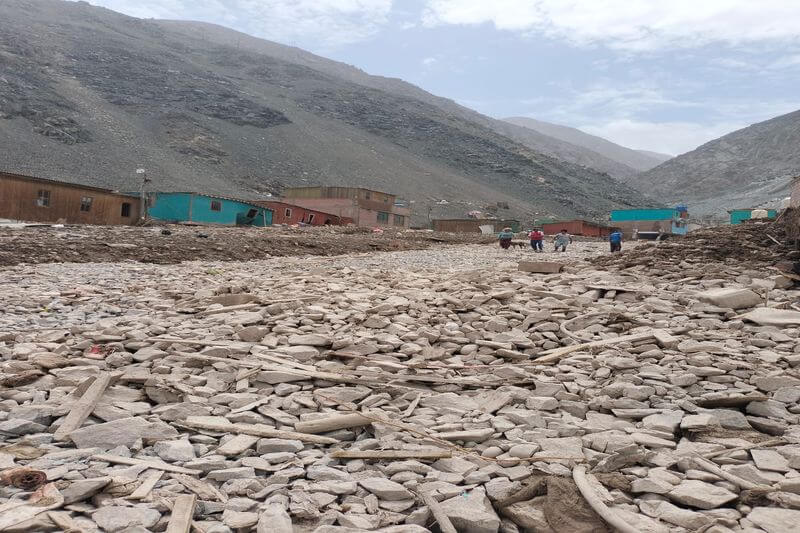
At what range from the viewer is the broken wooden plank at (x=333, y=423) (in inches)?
172

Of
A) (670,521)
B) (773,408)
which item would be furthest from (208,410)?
(773,408)

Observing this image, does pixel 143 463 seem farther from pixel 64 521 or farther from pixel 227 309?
pixel 227 309

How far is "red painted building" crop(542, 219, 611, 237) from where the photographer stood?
178 ft

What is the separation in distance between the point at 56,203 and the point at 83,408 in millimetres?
36437

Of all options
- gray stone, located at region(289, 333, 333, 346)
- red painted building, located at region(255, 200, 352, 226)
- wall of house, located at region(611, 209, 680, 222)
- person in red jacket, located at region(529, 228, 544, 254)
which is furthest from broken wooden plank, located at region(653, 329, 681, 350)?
wall of house, located at region(611, 209, 680, 222)

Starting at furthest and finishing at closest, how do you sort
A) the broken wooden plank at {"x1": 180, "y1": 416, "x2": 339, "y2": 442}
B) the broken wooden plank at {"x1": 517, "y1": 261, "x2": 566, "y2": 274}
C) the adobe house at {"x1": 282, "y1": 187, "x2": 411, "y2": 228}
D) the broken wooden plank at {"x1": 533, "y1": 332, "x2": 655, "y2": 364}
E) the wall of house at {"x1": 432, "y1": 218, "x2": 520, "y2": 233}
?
the wall of house at {"x1": 432, "y1": 218, "x2": 520, "y2": 233}
the adobe house at {"x1": 282, "y1": 187, "x2": 411, "y2": 228}
the broken wooden plank at {"x1": 517, "y1": 261, "x2": 566, "y2": 274}
the broken wooden plank at {"x1": 533, "y1": 332, "x2": 655, "y2": 364}
the broken wooden plank at {"x1": 180, "y1": 416, "x2": 339, "y2": 442}

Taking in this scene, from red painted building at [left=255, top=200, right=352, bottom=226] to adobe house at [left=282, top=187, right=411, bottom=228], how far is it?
3635mm

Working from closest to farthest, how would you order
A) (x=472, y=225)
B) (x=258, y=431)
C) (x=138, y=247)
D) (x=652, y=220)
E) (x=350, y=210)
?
1. (x=258, y=431)
2. (x=138, y=247)
3. (x=652, y=220)
4. (x=350, y=210)
5. (x=472, y=225)

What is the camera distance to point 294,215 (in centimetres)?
4800

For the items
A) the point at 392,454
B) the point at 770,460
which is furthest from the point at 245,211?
the point at 770,460

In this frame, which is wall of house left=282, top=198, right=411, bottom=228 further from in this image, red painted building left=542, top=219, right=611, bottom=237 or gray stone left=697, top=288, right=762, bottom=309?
gray stone left=697, top=288, right=762, bottom=309

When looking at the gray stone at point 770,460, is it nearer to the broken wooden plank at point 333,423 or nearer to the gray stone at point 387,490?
the gray stone at point 387,490

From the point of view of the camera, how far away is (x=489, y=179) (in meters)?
106

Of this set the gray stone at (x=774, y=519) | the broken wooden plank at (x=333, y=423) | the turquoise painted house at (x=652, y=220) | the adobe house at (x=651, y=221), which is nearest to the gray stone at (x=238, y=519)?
the broken wooden plank at (x=333, y=423)
